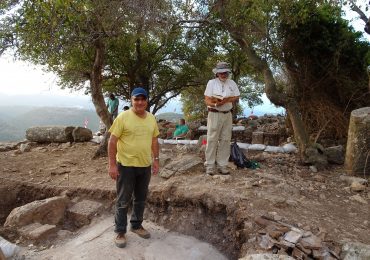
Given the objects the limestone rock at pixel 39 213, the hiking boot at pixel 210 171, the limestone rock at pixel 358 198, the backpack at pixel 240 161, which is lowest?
the limestone rock at pixel 39 213

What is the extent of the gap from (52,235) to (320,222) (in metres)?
3.87

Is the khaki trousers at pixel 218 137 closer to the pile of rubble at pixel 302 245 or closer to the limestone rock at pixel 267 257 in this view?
the pile of rubble at pixel 302 245

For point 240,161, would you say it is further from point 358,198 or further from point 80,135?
point 80,135

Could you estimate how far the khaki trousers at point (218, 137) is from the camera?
19.3 ft

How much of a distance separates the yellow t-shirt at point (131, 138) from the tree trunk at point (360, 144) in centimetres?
420

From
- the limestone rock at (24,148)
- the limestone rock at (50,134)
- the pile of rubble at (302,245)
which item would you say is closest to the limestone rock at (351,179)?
the pile of rubble at (302,245)

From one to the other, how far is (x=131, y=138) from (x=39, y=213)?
8.08 ft

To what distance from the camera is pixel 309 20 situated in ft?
28.1

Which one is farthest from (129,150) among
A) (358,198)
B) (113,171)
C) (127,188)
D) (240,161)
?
(358,198)

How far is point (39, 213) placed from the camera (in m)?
5.29

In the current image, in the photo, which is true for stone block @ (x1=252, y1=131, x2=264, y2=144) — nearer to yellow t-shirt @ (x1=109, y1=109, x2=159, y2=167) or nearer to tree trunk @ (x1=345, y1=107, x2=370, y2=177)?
tree trunk @ (x1=345, y1=107, x2=370, y2=177)

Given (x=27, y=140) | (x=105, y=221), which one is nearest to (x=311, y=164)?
(x=105, y=221)

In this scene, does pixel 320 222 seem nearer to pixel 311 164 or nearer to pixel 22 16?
pixel 311 164

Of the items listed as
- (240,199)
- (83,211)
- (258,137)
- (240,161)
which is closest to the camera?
A: (240,199)
